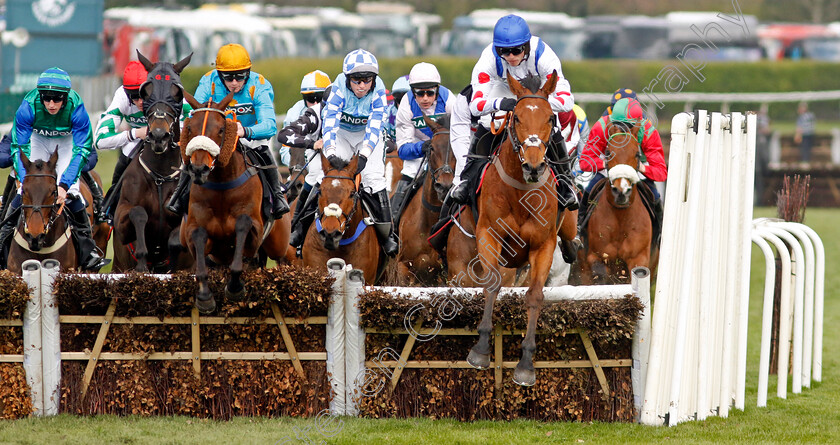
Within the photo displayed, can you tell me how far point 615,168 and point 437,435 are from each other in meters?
3.04

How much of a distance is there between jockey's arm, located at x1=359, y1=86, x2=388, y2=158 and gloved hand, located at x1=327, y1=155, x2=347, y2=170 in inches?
7.4

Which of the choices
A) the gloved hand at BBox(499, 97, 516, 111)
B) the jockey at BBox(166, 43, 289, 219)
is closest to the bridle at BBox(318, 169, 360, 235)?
the jockey at BBox(166, 43, 289, 219)

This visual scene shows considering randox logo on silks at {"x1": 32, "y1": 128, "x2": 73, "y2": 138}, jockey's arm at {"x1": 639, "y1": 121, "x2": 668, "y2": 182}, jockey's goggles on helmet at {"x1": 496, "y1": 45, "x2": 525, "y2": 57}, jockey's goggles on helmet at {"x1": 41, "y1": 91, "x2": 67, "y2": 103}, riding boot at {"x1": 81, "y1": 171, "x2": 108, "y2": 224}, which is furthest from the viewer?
riding boot at {"x1": 81, "y1": 171, "x2": 108, "y2": 224}

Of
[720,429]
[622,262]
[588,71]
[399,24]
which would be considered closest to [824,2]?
[588,71]

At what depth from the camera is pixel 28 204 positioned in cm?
693

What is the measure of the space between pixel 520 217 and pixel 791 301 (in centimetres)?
270

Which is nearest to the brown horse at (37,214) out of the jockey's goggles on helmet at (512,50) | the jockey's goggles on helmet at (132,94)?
the jockey's goggles on helmet at (132,94)

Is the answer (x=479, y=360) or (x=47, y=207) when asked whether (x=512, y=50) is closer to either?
(x=479, y=360)

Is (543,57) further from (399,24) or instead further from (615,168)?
(399,24)

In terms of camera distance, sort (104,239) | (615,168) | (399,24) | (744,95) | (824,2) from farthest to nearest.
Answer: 1. (824,2)
2. (399,24)
3. (744,95)
4. (104,239)
5. (615,168)

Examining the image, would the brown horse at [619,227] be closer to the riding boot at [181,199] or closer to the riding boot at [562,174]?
the riding boot at [562,174]

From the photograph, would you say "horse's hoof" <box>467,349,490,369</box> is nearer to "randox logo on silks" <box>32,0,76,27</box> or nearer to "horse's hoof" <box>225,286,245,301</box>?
"horse's hoof" <box>225,286,245,301</box>

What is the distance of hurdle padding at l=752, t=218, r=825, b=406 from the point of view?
7.01 metres

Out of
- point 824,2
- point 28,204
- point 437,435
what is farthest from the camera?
point 824,2
